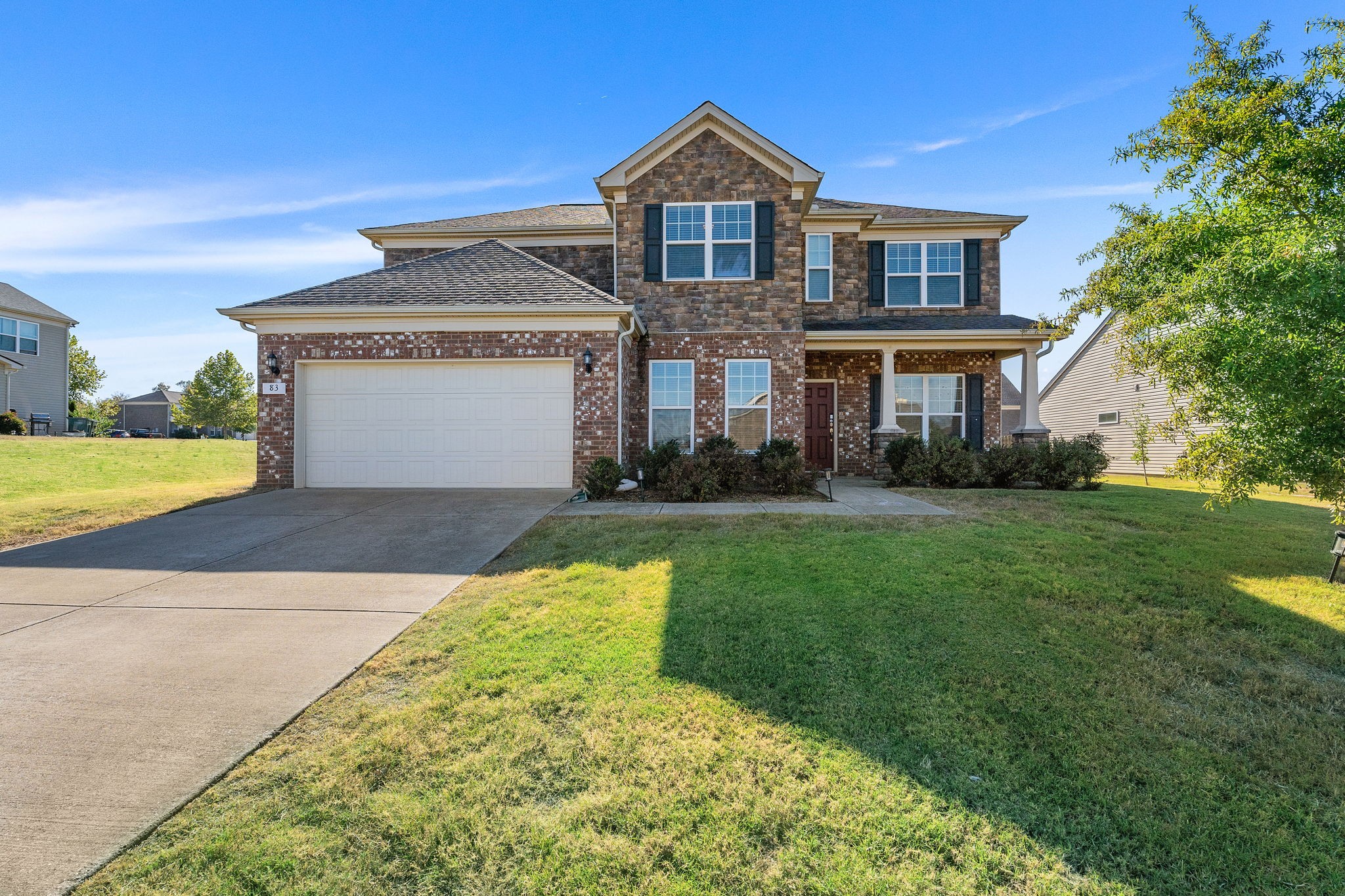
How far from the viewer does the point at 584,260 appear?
1445 cm

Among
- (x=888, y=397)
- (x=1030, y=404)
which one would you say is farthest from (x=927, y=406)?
(x=1030, y=404)

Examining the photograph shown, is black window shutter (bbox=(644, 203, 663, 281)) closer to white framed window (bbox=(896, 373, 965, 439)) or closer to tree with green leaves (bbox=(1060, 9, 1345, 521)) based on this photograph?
white framed window (bbox=(896, 373, 965, 439))

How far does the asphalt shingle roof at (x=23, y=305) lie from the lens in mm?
25164

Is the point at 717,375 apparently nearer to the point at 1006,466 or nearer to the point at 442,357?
the point at 442,357

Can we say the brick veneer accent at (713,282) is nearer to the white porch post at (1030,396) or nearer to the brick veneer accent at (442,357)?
the brick veneer accent at (442,357)

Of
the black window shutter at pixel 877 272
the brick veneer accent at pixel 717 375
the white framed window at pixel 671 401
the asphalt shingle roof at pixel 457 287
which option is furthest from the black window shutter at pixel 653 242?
the black window shutter at pixel 877 272

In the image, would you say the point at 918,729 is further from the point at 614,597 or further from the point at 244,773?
the point at 244,773

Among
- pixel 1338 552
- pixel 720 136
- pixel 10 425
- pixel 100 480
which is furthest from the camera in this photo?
pixel 10 425

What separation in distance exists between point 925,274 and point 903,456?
18.3 feet

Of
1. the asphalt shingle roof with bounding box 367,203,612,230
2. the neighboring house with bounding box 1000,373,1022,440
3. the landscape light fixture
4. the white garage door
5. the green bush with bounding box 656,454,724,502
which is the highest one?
the asphalt shingle roof with bounding box 367,203,612,230

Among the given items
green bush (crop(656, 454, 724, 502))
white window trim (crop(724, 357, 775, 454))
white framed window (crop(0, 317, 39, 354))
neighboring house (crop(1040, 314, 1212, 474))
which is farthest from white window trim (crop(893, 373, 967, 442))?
white framed window (crop(0, 317, 39, 354))

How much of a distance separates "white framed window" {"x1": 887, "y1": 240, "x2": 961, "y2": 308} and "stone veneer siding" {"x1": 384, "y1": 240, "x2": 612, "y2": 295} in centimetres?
718

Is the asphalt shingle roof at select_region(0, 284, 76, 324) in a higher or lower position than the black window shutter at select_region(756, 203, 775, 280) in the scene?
higher

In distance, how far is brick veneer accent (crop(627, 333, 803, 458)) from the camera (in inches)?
495
